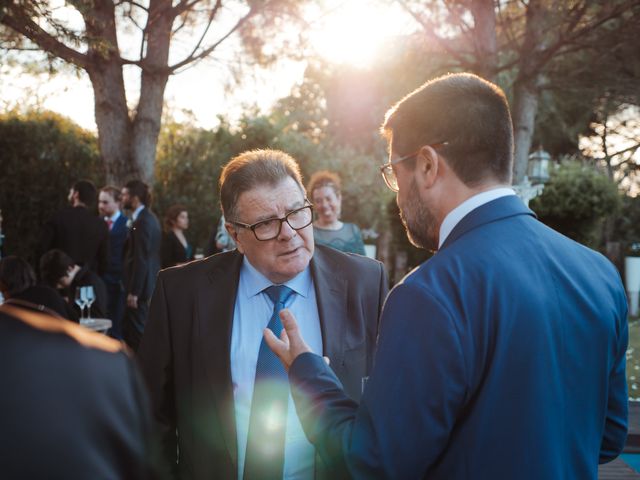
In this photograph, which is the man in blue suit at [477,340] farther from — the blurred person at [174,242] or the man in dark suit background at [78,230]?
the blurred person at [174,242]

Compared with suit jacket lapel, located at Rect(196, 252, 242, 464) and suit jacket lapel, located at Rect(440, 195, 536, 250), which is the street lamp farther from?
suit jacket lapel, located at Rect(440, 195, 536, 250)

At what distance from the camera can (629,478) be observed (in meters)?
3.49

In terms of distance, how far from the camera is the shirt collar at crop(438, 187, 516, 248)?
1.37 metres

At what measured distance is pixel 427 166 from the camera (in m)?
1.42

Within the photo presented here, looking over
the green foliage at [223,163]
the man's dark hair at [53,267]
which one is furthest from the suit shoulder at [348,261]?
the green foliage at [223,163]

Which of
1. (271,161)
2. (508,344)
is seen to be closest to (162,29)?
(271,161)

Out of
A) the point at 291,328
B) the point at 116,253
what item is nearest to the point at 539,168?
the point at 116,253

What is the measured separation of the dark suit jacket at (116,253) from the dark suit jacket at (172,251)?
1.57ft

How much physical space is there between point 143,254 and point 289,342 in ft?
16.4

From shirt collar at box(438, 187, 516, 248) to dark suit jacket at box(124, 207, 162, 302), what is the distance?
530cm

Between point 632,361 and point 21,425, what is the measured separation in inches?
328

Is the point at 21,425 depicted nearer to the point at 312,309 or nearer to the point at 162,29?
the point at 312,309

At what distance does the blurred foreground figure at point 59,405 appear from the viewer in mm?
655

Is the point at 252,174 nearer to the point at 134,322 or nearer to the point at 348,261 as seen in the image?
the point at 348,261
